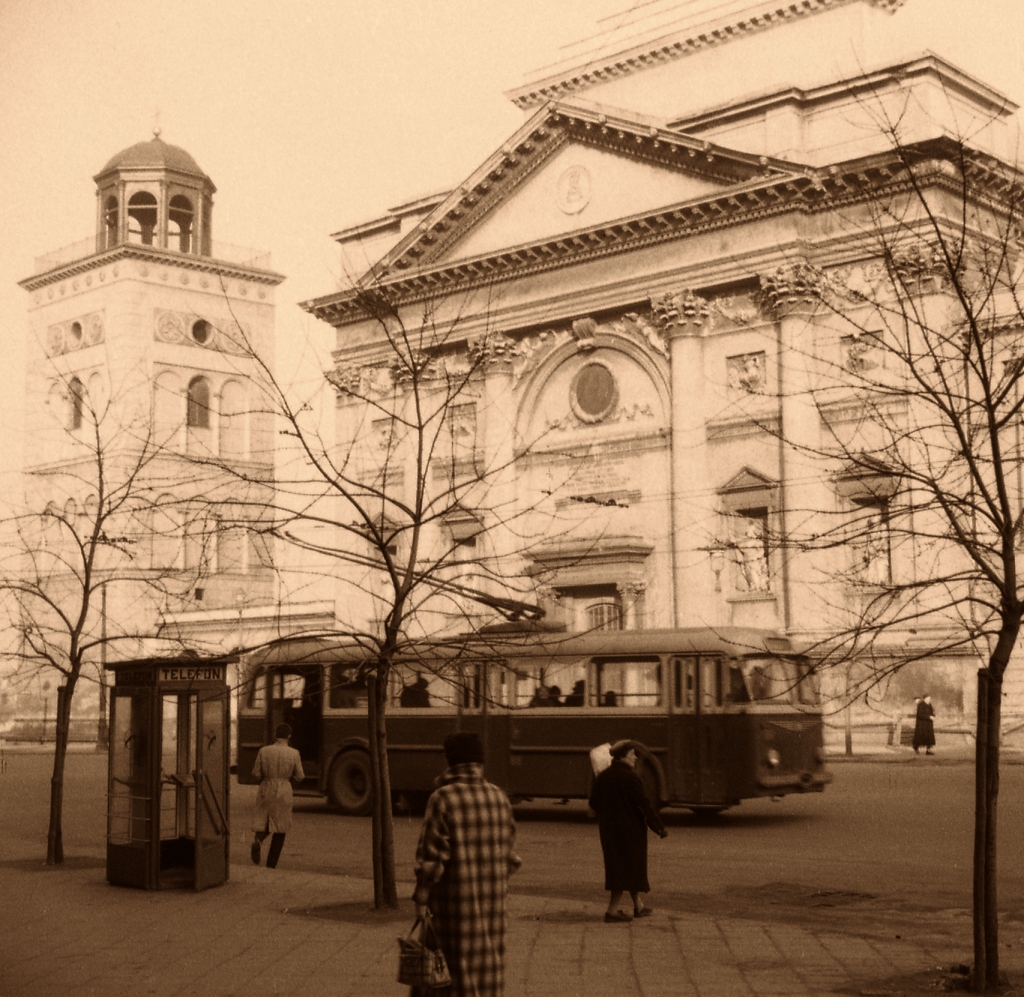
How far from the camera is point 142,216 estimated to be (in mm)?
80250

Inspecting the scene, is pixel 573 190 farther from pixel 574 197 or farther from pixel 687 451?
pixel 687 451

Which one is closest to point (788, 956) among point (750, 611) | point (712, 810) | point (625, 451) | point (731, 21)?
point (712, 810)

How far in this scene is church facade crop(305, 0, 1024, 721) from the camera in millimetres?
40594

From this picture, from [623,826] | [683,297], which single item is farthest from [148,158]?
[623,826]

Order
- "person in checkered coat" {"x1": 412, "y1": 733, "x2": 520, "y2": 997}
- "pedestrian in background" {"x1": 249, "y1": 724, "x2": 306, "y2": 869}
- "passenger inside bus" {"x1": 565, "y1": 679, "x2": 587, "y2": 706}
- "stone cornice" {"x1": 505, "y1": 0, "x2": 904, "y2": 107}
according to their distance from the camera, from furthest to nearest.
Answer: "stone cornice" {"x1": 505, "y1": 0, "x2": 904, "y2": 107}
"passenger inside bus" {"x1": 565, "y1": 679, "x2": 587, "y2": 706}
"pedestrian in background" {"x1": 249, "y1": 724, "x2": 306, "y2": 869}
"person in checkered coat" {"x1": 412, "y1": 733, "x2": 520, "y2": 997}

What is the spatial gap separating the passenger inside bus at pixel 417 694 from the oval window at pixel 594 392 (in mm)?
20899

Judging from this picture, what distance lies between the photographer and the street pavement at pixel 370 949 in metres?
10.6

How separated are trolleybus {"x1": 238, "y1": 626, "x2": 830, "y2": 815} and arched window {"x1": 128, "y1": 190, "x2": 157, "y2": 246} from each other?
55713 mm

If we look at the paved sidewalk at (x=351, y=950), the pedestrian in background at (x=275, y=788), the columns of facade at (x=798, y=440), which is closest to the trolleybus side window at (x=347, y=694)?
the pedestrian in background at (x=275, y=788)

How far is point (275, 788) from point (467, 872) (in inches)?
403

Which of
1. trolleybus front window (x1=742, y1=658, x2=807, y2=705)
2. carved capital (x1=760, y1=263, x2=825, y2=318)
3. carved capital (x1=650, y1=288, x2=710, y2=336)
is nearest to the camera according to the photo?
trolleybus front window (x1=742, y1=658, x2=807, y2=705)

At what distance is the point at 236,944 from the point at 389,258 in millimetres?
39536

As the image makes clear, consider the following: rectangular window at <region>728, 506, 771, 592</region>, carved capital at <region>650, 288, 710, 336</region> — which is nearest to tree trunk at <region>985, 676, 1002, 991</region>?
rectangular window at <region>728, 506, 771, 592</region>

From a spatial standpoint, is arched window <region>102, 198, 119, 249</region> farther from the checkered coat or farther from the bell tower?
the checkered coat
